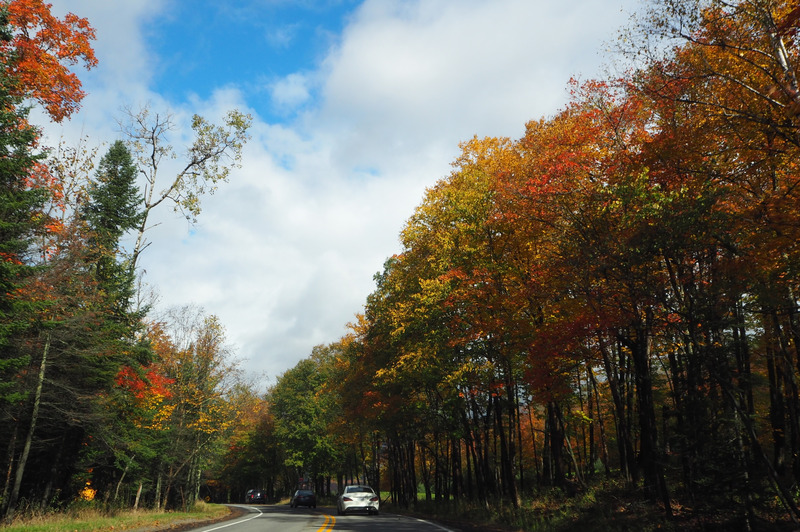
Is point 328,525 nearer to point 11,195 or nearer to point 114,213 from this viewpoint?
point 11,195

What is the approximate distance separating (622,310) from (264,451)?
64140 mm

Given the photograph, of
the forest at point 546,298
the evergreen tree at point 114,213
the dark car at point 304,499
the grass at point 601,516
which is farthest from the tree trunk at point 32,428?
the dark car at point 304,499

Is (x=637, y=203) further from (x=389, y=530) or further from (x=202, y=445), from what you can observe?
(x=202, y=445)

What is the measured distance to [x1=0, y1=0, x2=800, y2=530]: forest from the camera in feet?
31.4

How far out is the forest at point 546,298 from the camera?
9578mm

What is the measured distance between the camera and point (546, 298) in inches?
594

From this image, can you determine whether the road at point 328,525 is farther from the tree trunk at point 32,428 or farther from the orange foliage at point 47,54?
the orange foliage at point 47,54

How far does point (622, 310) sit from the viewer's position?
11.2 m

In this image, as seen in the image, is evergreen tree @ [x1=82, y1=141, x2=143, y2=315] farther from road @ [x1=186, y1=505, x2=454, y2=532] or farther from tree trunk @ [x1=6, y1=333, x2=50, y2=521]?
road @ [x1=186, y1=505, x2=454, y2=532]

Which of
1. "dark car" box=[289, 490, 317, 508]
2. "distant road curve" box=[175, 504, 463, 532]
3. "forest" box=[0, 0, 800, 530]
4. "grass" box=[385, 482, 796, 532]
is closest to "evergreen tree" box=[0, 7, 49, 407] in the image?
"forest" box=[0, 0, 800, 530]

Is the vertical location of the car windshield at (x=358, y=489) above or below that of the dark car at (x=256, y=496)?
above

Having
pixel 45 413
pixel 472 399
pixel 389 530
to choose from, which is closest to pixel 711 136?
pixel 389 530

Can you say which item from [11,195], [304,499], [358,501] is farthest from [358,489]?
[11,195]

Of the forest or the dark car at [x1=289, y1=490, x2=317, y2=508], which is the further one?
the dark car at [x1=289, y1=490, x2=317, y2=508]
